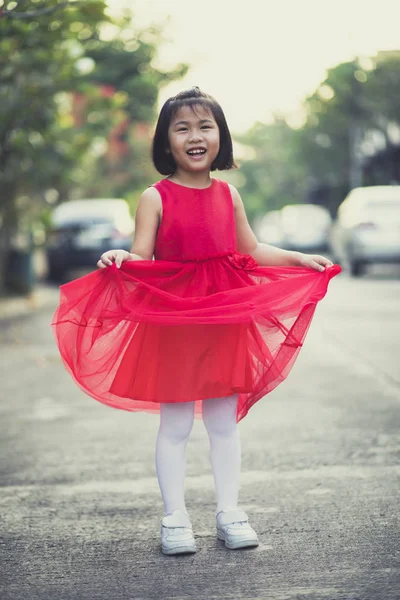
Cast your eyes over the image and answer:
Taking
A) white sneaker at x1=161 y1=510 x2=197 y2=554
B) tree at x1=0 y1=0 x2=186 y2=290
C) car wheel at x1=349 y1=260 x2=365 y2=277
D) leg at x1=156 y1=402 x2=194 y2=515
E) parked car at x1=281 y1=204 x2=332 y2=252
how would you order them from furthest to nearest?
1. parked car at x1=281 y1=204 x2=332 y2=252
2. car wheel at x1=349 y1=260 x2=365 y2=277
3. tree at x1=0 y1=0 x2=186 y2=290
4. leg at x1=156 y1=402 x2=194 y2=515
5. white sneaker at x1=161 y1=510 x2=197 y2=554

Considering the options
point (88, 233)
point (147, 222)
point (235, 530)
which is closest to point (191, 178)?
point (147, 222)

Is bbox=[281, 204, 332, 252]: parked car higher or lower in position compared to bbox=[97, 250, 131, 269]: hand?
lower

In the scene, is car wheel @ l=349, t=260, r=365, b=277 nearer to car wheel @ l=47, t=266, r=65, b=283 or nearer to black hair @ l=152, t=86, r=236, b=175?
car wheel @ l=47, t=266, r=65, b=283

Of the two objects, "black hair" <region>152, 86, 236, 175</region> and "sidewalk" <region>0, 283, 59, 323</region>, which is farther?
"sidewalk" <region>0, 283, 59, 323</region>

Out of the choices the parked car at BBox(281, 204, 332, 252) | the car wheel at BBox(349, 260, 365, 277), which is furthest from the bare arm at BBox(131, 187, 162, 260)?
the parked car at BBox(281, 204, 332, 252)

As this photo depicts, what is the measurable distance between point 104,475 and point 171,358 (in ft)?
4.73

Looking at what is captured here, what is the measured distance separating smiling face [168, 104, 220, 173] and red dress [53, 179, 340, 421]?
11 centimetres

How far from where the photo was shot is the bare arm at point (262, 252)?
420 cm

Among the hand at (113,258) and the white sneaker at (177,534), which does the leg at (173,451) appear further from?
the hand at (113,258)

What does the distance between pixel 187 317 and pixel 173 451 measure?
0.52 m


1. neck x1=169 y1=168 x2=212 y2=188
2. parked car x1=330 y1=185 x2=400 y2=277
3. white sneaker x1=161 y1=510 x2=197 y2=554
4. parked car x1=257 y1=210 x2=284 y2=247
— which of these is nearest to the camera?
white sneaker x1=161 y1=510 x2=197 y2=554

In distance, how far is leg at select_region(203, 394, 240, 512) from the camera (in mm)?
4066

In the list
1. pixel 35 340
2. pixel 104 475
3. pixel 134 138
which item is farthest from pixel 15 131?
pixel 134 138

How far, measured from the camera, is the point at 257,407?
717 centimetres
